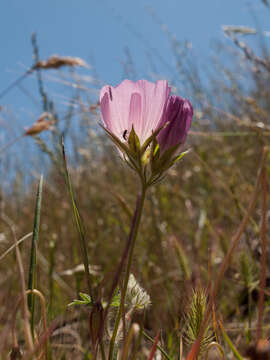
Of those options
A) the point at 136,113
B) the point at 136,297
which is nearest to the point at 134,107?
the point at 136,113

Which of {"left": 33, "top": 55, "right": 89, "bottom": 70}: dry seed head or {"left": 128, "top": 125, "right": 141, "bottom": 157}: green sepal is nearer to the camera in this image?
{"left": 128, "top": 125, "right": 141, "bottom": 157}: green sepal

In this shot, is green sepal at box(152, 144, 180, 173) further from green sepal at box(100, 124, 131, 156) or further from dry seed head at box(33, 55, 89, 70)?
dry seed head at box(33, 55, 89, 70)

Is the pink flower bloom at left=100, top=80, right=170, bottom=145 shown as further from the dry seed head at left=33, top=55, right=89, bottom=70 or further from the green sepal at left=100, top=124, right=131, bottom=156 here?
the dry seed head at left=33, top=55, right=89, bottom=70

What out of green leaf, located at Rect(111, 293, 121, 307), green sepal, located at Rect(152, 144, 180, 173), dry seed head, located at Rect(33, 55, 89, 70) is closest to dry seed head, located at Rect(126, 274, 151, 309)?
green leaf, located at Rect(111, 293, 121, 307)

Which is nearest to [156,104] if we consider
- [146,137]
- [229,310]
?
[146,137]

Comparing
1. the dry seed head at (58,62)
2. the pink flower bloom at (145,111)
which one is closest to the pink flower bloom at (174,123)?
the pink flower bloom at (145,111)

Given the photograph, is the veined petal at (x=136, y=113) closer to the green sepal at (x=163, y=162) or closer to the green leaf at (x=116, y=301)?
the green sepal at (x=163, y=162)

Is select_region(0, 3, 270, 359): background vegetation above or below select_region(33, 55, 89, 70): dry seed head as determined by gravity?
below
